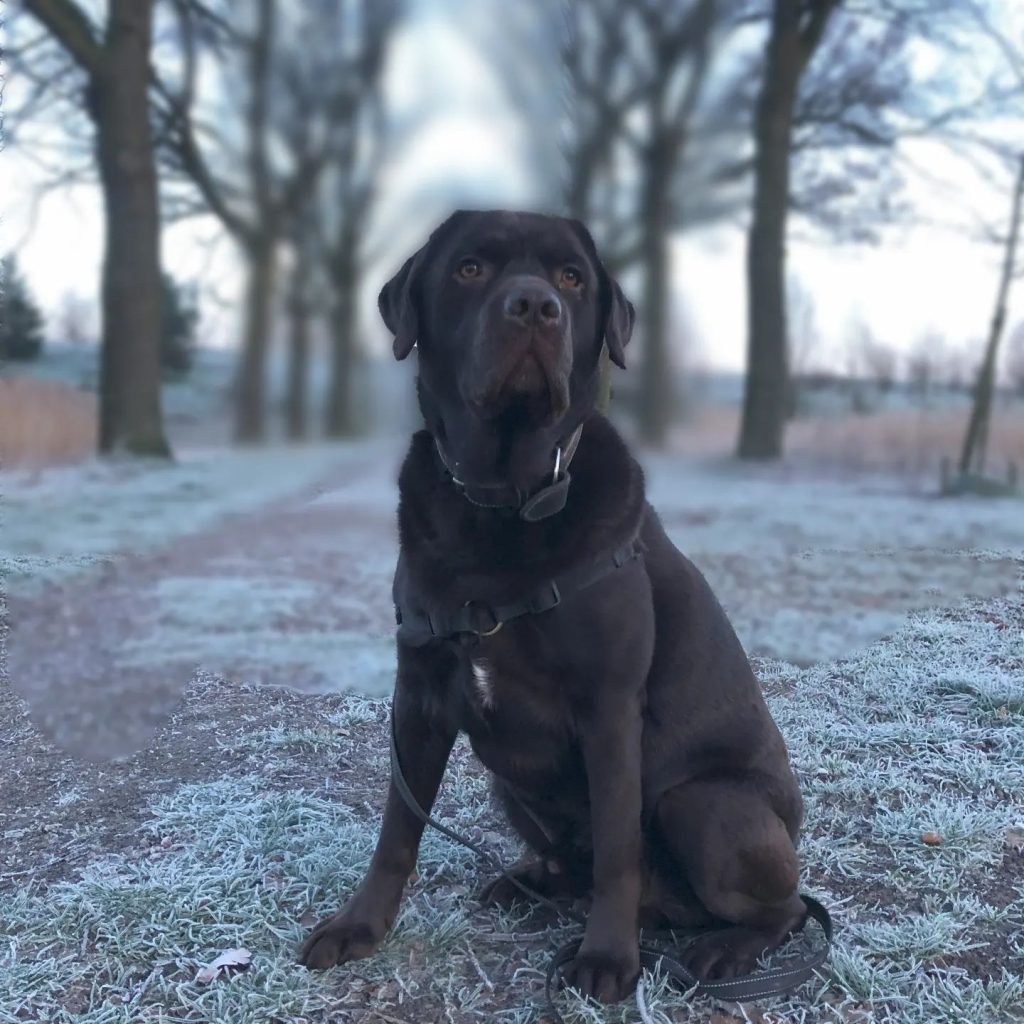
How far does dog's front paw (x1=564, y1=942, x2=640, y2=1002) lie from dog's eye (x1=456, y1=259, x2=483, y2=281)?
1437mm

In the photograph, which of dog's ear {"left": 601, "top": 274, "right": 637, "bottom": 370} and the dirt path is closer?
dog's ear {"left": 601, "top": 274, "right": 637, "bottom": 370}

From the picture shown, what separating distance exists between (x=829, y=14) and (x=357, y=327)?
3.24m

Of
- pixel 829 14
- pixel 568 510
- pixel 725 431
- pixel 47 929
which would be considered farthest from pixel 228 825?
pixel 829 14

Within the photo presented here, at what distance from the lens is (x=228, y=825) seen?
257 cm

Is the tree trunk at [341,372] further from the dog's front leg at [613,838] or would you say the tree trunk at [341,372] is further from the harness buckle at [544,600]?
the dog's front leg at [613,838]

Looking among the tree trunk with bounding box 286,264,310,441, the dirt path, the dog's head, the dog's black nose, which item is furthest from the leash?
the tree trunk with bounding box 286,264,310,441

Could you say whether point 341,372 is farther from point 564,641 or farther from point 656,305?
point 564,641

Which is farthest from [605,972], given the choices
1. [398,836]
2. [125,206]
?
[125,206]

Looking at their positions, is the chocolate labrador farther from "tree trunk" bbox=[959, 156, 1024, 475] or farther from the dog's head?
"tree trunk" bbox=[959, 156, 1024, 475]

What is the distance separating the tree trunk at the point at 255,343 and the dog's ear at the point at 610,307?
5.83 feet

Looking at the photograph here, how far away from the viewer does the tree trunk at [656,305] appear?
3309 millimetres

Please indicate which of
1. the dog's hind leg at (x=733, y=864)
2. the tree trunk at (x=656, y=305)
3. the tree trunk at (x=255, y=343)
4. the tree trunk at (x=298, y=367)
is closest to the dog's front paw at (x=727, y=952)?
the dog's hind leg at (x=733, y=864)

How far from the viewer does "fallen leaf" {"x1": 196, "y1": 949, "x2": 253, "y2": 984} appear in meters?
1.94

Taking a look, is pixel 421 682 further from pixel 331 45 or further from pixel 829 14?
pixel 829 14
